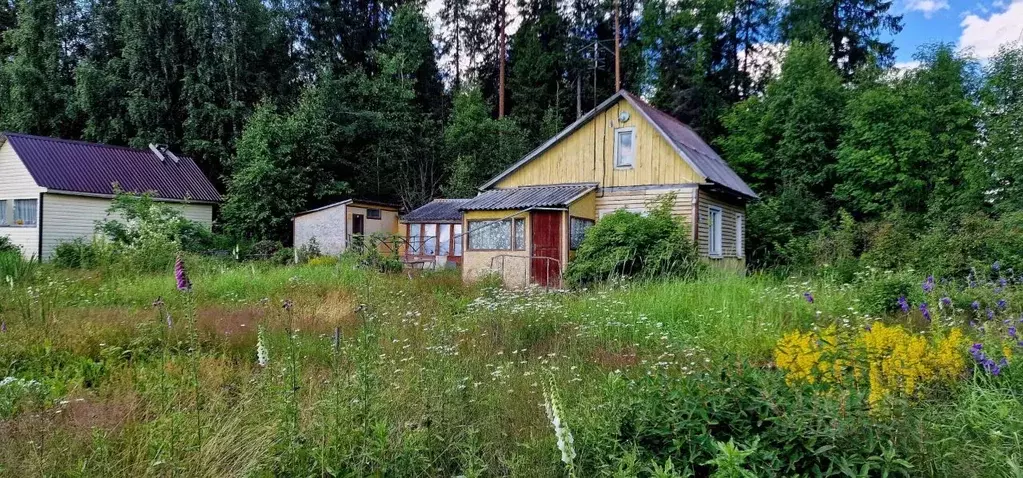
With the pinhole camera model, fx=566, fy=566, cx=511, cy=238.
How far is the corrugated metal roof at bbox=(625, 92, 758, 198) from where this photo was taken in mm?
15289

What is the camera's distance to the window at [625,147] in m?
16.1

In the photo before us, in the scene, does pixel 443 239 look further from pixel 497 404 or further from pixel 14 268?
pixel 497 404

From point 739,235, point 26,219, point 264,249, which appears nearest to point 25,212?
point 26,219

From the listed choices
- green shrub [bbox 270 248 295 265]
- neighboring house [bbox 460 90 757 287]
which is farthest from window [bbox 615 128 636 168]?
green shrub [bbox 270 248 295 265]

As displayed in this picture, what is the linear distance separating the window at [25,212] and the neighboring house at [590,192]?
15.8 meters

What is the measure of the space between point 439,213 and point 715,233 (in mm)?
10238

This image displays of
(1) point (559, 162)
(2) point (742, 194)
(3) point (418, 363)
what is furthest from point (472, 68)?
(3) point (418, 363)

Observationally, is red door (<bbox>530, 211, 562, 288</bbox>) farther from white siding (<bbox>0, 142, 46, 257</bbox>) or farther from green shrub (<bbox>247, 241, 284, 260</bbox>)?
white siding (<bbox>0, 142, 46, 257</bbox>)

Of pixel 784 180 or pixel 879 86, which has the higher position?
pixel 879 86

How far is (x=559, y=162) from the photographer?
17281mm

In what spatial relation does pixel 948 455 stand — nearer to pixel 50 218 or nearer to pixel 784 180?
pixel 784 180

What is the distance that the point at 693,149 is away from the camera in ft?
54.4

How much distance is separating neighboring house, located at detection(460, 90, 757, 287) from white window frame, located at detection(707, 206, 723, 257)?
0.03 metres

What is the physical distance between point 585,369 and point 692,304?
2714 millimetres
